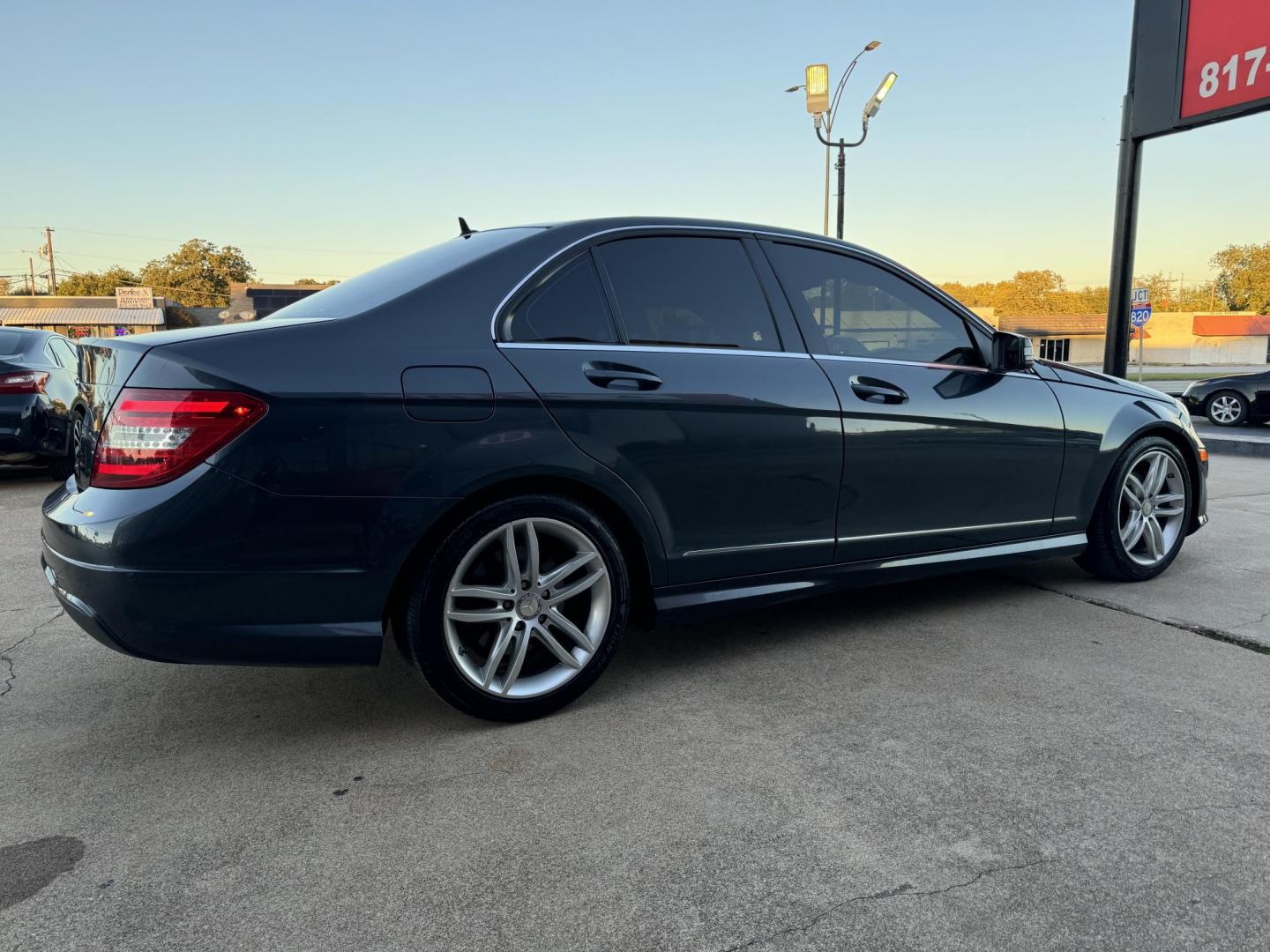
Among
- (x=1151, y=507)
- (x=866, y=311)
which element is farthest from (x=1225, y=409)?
(x=866, y=311)

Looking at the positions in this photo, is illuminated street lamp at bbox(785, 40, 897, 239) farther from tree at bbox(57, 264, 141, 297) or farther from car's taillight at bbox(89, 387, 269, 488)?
tree at bbox(57, 264, 141, 297)

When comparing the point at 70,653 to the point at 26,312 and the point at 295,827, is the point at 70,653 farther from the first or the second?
the point at 26,312

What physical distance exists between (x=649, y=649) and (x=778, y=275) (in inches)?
59.0

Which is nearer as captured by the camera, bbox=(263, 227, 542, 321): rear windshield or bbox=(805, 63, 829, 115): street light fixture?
bbox=(263, 227, 542, 321): rear windshield

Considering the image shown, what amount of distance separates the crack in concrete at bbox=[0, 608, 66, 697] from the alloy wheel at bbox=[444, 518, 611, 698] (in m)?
1.37

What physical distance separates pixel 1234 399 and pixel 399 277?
14.3 metres

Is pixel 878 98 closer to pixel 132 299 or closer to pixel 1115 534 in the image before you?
pixel 1115 534

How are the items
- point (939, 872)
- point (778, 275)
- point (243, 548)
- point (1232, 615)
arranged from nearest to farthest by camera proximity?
point (939, 872)
point (243, 548)
point (778, 275)
point (1232, 615)

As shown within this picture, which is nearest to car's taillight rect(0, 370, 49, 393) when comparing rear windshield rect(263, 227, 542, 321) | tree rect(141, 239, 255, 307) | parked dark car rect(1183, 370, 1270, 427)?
rear windshield rect(263, 227, 542, 321)

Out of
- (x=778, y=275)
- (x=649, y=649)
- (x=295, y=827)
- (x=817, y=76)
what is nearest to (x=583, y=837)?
(x=295, y=827)

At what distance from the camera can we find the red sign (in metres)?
9.02

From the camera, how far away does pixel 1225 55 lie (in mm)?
9289

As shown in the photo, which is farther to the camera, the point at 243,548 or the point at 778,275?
the point at 778,275

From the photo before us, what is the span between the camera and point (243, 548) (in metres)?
2.43
